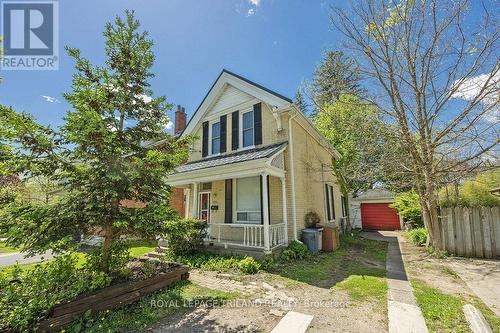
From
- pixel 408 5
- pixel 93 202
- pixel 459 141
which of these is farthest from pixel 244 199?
pixel 408 5

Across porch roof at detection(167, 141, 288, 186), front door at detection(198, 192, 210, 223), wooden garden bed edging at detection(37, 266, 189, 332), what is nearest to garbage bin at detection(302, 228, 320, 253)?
porch roof at detection(167, 141, 288, 186)

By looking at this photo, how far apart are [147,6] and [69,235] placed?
7664 mm

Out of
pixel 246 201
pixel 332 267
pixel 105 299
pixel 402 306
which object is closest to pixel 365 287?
pixel 402 306

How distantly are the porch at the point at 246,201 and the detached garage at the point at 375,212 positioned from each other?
16134 millimetres

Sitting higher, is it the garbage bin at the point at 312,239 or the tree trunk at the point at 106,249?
the tree trunk at the point at 106,249

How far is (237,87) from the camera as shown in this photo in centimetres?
1194

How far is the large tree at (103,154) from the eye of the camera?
443 cm

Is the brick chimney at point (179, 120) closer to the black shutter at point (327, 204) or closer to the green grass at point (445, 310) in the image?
the black shutter at point (327, 204)

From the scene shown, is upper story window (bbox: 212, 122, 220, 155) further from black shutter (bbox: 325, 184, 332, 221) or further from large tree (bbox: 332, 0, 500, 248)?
large tree (bbox: 332, 0, 500, 248)

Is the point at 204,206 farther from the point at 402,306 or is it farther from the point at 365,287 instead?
the point at 402,306

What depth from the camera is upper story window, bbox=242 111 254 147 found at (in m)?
11.5

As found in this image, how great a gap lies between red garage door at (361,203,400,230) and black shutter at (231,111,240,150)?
665 inches

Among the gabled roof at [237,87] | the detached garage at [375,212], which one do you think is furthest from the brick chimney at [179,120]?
the detached garage at [375,212]

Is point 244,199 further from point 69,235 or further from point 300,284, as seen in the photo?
point 69,235
